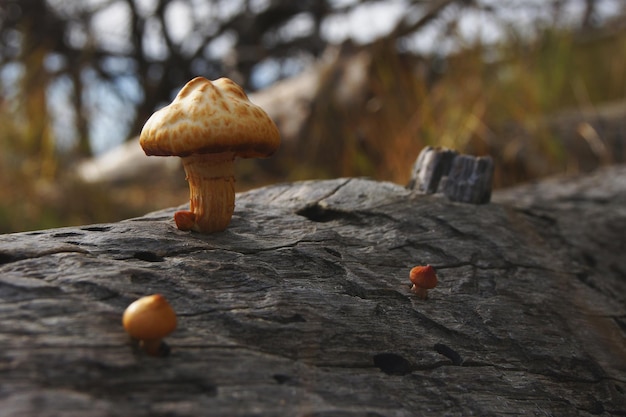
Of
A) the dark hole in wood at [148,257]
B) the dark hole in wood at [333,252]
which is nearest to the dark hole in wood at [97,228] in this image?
the dark hole in wood at [148,257]

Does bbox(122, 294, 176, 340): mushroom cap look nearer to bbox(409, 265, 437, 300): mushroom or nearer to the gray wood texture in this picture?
bbox(409, 265, 437, 300): mushroom

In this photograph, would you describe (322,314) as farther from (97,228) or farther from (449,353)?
(97,228)

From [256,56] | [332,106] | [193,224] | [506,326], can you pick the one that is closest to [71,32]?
[256,56]

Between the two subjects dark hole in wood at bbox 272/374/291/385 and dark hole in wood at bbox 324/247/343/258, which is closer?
dark hole in wood at bbox 272/374/291/385

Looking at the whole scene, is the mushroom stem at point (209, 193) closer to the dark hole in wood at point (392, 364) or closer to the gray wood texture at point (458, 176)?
the dark hole in wood at point (392, 364)

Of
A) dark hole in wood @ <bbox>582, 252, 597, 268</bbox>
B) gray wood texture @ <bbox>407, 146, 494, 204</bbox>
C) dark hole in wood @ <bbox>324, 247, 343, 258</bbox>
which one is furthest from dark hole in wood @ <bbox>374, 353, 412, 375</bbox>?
dark hole in wood @ <bbox>582, 252, 597, 268</bbox>

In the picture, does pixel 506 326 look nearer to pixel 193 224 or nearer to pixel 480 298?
pixel 480 298

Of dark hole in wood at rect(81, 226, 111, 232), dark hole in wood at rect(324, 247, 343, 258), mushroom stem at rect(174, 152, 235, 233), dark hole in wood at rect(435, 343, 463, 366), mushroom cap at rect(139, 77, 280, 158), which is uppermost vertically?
mushroom cap at rect(139, 77, 280, 158)

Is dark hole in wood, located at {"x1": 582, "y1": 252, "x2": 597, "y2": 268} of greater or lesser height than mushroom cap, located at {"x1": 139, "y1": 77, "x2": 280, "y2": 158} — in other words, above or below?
below
